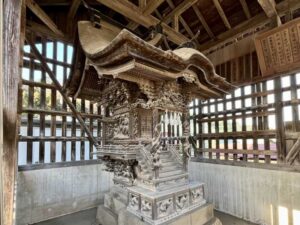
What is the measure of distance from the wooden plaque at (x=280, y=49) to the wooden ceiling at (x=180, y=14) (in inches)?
22.3

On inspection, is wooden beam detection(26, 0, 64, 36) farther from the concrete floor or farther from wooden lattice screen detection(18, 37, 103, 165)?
the concrete floor

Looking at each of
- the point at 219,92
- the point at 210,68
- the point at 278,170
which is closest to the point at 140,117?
the point at 210,68

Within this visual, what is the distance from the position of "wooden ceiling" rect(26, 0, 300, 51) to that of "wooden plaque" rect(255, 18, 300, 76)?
57 cm

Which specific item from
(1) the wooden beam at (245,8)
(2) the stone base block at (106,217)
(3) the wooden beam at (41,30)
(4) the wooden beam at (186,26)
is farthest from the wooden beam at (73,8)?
(2) the stone base block at (106,217)

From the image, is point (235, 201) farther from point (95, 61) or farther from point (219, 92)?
point (95, 61)

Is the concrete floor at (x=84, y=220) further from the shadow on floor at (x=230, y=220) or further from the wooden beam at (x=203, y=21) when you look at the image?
the wooden beam at (x=203, y=21)

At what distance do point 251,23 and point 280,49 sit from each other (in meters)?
1.26

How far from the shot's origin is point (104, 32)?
4.03 metres

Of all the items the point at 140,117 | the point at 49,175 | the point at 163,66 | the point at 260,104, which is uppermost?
the point at 163,66

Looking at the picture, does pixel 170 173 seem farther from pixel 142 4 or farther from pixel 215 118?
pixel 142 4

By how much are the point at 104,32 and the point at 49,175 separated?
3.68 meters

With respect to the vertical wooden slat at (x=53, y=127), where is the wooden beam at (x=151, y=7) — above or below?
above

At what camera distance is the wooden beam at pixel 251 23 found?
159 inches

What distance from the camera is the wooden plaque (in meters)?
3.68
